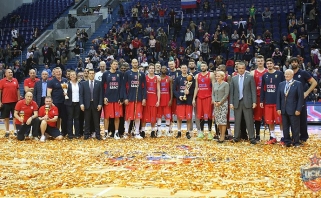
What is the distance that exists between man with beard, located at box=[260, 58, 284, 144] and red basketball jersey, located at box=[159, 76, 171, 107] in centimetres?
239

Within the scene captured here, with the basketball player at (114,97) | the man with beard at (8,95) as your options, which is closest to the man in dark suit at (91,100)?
the basketball player at (114,97)

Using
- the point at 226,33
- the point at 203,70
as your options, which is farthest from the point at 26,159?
the point at 226,33

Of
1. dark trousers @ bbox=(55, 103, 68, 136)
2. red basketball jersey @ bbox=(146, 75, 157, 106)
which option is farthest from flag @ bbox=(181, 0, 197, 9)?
dark trousers @ bbox=(55, 103, 68, 136)

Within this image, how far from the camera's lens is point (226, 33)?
21.4m

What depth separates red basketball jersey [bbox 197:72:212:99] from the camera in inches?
432

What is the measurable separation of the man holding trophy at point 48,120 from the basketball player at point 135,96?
1.66 meters

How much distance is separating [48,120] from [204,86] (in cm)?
374

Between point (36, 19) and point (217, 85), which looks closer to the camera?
point (217, 85)

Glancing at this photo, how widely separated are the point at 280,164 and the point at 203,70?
13.9 ft

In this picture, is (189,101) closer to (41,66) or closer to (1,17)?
(41,66)

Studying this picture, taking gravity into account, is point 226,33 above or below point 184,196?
above

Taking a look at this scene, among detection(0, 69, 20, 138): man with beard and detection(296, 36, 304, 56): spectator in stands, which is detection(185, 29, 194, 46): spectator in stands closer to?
detection(296, 36, 304, 56): spectator in stands

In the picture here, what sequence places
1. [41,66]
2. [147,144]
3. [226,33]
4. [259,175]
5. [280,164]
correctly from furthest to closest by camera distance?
[41,66] → [226,33] → [147,144] → [280,164] → [259,175]

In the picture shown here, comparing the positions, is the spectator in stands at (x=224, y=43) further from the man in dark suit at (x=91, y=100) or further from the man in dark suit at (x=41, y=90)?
the man in dark suit at (x=41, y=90)
